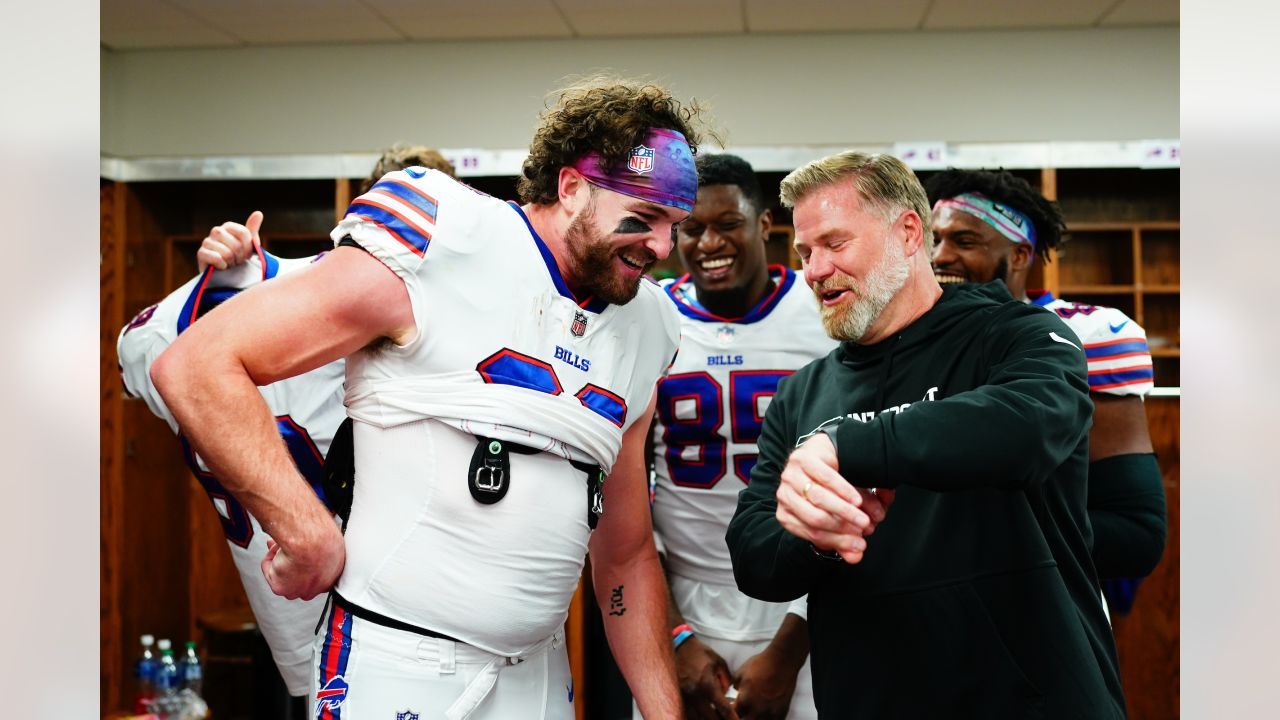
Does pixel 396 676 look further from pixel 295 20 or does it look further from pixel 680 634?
pixel 295 20

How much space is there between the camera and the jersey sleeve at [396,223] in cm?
127

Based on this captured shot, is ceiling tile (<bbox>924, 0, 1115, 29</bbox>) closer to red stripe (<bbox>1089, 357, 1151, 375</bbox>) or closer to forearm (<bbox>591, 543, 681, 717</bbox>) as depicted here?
red stripe (<bbox>1089, 357, 1151, 375</bbox>)

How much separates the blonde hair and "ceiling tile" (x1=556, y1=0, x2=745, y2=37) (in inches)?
128

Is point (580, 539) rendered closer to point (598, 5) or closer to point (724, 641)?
point (724, 641)

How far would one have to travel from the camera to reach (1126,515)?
1824mm

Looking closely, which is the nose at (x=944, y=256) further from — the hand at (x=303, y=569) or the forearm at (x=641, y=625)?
the hand at (x=303, y=569)

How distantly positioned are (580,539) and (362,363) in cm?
41

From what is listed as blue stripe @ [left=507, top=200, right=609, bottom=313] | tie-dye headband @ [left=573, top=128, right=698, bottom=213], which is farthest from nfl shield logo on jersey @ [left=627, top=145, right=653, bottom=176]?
blue stripe @ [left=507, top=200, right=609, bottom=313]

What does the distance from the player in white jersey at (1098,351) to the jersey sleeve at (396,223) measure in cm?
128

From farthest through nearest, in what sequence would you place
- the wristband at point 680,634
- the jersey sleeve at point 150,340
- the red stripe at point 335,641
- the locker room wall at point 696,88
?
the locker room wall at point 696,88 → the wristband at point 680,634 → the jersey sleeve at point 150,340 → the red stripe at point 335,641

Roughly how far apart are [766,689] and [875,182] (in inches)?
45.0

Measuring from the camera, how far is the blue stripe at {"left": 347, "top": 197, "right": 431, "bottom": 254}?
127 centimetres

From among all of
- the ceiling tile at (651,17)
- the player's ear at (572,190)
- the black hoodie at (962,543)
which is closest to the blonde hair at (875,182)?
the black hoodie at (962,543)

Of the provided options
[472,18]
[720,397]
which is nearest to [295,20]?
[472,18]
